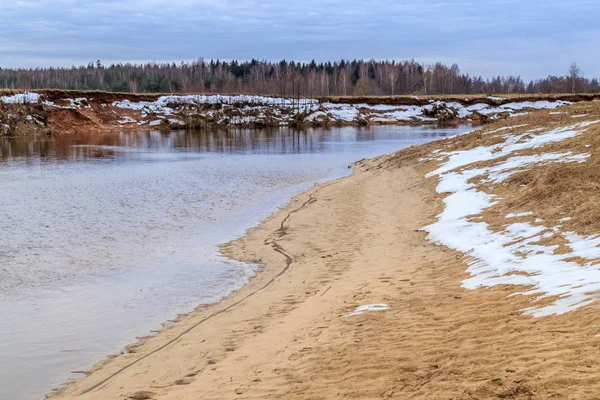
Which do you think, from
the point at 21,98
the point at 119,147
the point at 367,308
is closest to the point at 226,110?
the point at 21,98

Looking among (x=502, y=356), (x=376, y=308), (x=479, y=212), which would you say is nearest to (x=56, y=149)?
(x=479, y=212)

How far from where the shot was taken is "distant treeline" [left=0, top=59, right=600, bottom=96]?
136 meters

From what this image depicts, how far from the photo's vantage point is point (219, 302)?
429 inches

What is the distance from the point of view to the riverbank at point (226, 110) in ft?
233

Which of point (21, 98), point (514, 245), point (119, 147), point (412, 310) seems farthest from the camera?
point (21, 98)

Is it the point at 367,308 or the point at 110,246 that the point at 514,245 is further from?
the point at 110,246

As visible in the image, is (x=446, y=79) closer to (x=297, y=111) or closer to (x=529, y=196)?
(x=297, y=111)

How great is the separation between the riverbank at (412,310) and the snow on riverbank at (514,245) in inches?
1.6

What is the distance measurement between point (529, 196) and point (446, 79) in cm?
14580

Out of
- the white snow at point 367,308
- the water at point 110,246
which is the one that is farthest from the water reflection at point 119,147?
the white snow at point 367,308

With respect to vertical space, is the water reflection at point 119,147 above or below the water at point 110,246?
above

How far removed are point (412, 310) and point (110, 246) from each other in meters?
9.27

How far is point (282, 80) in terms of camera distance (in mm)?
120562

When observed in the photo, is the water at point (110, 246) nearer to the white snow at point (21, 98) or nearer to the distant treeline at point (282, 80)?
the white snow at point (21, 98)
